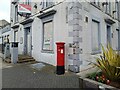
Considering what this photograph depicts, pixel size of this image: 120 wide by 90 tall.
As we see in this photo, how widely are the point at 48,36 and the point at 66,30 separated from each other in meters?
2.04

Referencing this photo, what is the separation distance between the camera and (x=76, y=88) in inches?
190

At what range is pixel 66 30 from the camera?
802cm

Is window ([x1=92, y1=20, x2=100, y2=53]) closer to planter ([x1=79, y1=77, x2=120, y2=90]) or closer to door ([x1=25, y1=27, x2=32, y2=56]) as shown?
planter ([x1=79, y1=77, x2=120, y2=90])

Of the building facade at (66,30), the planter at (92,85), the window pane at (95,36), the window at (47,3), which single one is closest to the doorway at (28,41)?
the building facade at (66,30)

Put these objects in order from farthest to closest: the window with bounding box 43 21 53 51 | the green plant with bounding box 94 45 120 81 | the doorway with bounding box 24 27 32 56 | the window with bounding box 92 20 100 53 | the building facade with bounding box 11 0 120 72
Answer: the doorway with bounding box 24 27 32 56
the window with bounding box 43 21 53 51
the window with bounding box 92 20 100 53
the building facade with bounding box 11 0 120 72
the green plant with bounding box 94 45 120 81

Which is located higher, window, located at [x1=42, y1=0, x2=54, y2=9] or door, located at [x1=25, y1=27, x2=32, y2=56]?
window, located at [x1=42, y1=0, x2=54, y2=9]

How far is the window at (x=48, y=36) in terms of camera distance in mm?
9383

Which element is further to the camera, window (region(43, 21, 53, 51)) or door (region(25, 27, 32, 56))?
door (region(25, 27, 32, 56))

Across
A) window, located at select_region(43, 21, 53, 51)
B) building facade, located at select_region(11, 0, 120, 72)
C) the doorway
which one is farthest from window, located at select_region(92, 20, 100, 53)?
the doorway

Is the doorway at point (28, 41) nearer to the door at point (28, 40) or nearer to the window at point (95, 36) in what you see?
the door at point (28, 40)

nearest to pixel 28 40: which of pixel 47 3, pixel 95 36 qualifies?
pixel 47 3

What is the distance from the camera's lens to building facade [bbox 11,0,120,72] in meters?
7.56

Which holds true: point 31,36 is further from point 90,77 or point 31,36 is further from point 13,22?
point 90,77

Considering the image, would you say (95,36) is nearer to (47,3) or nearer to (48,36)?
(48,36)
